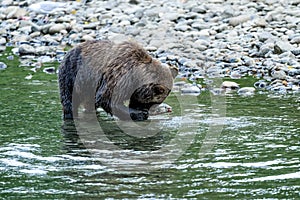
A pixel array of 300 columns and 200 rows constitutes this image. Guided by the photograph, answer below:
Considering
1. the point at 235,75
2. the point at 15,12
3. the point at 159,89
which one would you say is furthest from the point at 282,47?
the point at 15,12

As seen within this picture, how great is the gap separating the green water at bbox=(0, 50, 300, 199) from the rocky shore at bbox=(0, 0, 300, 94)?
200cm

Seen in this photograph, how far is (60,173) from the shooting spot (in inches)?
259

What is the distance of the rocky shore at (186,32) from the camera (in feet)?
41.4

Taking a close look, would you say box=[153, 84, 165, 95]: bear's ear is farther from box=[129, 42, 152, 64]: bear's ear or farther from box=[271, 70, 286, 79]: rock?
box=[271, 70, 286, 79]: rock

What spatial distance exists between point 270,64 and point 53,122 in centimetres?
494

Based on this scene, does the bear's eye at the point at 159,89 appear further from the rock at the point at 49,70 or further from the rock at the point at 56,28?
the rock at the point at 56,28

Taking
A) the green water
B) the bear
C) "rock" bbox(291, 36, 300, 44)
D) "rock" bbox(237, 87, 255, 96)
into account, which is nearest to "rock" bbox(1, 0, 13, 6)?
"rock" bbox(291, 36, 300, 44)

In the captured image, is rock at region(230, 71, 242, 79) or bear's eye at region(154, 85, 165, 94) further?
rock at region(230, 71, 242, 79)

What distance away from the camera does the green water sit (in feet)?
19.8

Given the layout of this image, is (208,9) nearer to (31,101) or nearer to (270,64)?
(270,64)

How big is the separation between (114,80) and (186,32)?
6.75m

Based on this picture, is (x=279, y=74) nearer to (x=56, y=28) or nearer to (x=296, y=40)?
(x=296, y=40)

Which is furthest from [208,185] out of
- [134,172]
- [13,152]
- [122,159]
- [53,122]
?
[53,122]

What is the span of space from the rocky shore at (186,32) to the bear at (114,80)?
78.0 inches
